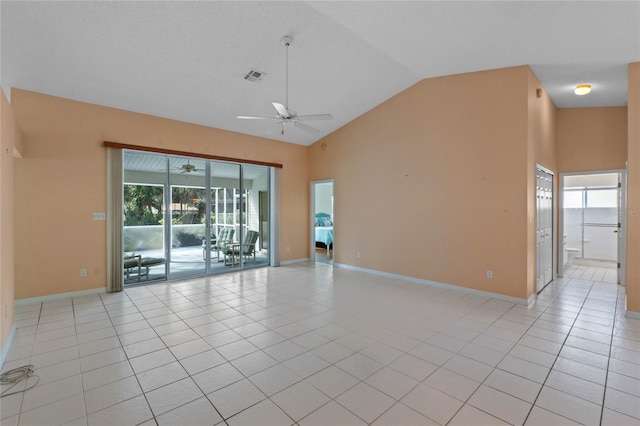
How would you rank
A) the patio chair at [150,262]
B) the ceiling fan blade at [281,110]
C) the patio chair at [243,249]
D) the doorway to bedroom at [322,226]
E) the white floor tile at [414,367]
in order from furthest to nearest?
the doorway to bedroom at [322,226]
the patio chair at [243,249]
the patio chair at [150,262]
the ceiling fan blade at [281,110]
the white floor tile at [414,367]

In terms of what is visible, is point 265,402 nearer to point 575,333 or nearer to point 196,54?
point 575,333

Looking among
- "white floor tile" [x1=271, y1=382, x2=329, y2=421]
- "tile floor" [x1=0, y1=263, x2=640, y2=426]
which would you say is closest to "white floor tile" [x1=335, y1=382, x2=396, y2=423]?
"tile floor" [x1=0, y1=263, x2=640, y2=426]

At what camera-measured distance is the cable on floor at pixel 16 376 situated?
241 cm

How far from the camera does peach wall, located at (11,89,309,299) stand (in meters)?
4.47

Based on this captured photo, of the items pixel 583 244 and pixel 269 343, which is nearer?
pixel 269 343

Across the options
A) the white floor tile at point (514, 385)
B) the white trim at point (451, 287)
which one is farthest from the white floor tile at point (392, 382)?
the white trim at point (451, 287)

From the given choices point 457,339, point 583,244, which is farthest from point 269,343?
point 583,244

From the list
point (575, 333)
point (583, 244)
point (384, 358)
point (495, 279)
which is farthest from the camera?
point (583, 244)

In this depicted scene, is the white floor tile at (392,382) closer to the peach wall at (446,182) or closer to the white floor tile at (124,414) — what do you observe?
the white floor tile at (124,414)

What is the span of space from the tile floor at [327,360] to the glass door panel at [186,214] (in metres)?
1.51

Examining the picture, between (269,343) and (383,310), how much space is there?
1753 mm

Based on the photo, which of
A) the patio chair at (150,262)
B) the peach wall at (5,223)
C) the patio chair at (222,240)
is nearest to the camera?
the peach wall at (5,223)

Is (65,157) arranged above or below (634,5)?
below

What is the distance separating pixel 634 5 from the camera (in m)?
2.94
